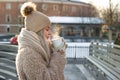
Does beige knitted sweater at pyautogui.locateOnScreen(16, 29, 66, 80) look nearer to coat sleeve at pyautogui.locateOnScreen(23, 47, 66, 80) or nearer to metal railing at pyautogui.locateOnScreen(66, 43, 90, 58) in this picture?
coat sleeve at pyautogui.locateOnScreen(23, 47, 66, 80)

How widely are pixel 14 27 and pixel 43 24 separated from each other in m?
72.2

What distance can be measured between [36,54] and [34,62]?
0.24 feet

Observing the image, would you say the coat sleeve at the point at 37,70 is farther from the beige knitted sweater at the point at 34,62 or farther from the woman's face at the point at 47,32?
the woman's face at the point at 47,32

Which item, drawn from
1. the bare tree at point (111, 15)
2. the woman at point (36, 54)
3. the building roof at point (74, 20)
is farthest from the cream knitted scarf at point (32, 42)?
the building roof at point (74, 20)

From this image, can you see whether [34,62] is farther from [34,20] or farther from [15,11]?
[15,11]

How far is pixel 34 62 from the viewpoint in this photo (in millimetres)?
2916

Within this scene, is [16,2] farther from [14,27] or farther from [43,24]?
[43,24]

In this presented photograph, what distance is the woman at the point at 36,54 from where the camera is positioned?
2.93 metres

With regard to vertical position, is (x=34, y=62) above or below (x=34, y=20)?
below

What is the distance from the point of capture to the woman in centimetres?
293

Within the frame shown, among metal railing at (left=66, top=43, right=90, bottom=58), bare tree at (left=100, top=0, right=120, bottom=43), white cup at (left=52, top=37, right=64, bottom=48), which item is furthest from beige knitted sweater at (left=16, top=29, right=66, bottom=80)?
bare tree at (left=100, top=0, right=120, bottom=43)

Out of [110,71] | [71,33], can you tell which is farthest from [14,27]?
[110,71]

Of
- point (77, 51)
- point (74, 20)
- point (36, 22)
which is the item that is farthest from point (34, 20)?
point (74, 20)

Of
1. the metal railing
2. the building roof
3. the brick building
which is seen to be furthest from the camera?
the brick building
